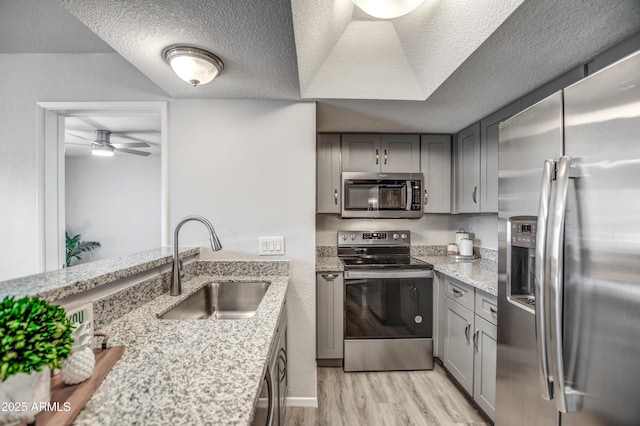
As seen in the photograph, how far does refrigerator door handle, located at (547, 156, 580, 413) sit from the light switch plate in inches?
58.0

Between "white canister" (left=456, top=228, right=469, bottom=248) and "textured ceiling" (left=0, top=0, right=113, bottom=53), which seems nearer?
"textured ceiling" (left=0, top=0, right=113, bottom=53)

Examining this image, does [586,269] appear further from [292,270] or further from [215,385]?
[292,270]

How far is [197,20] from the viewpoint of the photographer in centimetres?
115

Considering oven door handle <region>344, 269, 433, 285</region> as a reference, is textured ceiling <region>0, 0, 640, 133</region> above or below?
above

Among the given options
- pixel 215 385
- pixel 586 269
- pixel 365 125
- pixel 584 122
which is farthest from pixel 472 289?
pixel 215 385

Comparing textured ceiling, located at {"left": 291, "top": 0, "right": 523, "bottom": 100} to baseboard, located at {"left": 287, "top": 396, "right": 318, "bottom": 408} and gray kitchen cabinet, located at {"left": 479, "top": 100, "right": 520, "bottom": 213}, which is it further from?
baseboard, located at {"left": 287, "top": 396, "right": 318, "bottom": 408}

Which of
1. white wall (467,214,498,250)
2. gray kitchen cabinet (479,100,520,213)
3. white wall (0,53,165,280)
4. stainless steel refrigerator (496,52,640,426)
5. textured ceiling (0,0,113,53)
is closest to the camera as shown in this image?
stainless steel refrigerator (496,52,640,426)

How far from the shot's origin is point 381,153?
2.81 m

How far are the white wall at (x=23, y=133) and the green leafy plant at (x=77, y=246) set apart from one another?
3.57 meters

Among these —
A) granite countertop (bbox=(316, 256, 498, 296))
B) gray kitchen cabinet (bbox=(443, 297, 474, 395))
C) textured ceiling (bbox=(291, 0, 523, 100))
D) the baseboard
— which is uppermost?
textured ceiling (bbox=(291, 0, 523, 100))

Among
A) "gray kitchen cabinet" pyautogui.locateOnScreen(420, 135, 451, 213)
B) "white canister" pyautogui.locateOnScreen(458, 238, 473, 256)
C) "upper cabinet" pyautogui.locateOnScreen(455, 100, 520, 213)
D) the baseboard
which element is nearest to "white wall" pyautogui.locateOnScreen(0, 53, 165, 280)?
the baseboard

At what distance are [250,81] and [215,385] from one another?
157 cm

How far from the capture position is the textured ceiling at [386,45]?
1.25m

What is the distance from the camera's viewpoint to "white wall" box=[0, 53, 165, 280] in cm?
185
